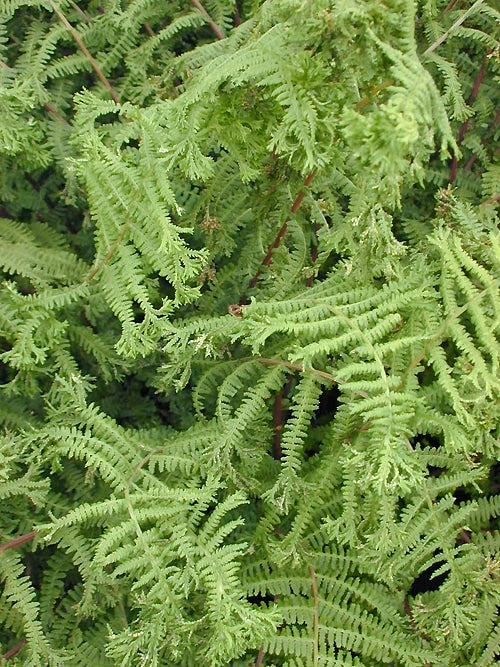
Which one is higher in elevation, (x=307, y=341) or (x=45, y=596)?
(x=307, y=341)

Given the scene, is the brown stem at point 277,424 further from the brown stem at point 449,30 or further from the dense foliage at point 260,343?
the brown stem at point 449,30

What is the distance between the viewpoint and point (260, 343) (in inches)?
58.0

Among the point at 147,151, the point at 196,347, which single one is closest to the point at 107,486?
the point at 196,347

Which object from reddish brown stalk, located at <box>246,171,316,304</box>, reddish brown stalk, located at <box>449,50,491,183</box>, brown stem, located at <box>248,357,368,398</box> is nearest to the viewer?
brown stem, located at <box>248,357,368,398</box>

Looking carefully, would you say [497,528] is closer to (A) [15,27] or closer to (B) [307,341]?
(B) [307,341]

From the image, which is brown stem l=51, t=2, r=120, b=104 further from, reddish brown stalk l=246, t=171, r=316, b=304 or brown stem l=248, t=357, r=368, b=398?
brown stem l=248, t=357, r=368, b=398

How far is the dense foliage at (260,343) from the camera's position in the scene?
4.44ft

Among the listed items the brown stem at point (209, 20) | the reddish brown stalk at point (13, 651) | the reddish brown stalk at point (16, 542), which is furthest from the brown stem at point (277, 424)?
the brown stem at point (209, 20)

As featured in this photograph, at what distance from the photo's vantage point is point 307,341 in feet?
5.53

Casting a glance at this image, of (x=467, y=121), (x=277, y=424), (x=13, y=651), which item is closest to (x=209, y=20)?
(x=467, y=121)

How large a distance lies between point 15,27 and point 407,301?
1656 millimetres

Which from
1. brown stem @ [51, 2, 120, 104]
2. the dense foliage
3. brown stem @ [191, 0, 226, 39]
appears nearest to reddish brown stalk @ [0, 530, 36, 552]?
the dense foliage

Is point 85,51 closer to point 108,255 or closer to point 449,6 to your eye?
point 108,255

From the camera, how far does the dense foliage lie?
1354 millimetres
